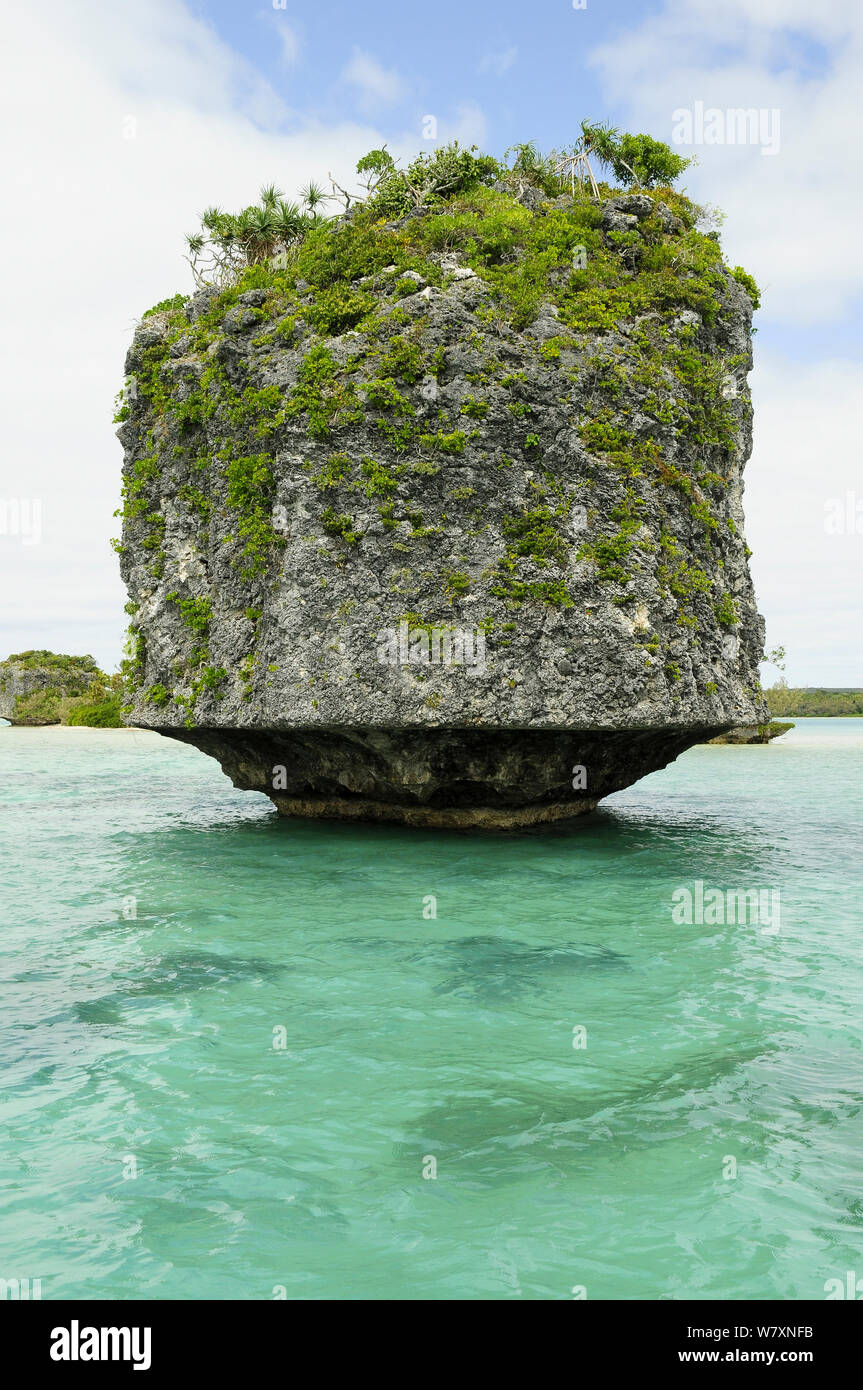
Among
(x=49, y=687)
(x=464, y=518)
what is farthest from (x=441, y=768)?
(x=49, y=687)

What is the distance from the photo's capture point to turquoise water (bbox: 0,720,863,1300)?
188 inches

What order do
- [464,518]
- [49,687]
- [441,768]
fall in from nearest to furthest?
[464,518]
[441,768]
[49,687]

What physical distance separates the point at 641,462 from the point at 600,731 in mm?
4840

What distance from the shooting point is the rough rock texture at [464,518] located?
1572 cm

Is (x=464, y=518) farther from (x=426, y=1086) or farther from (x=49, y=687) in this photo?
(x=49, y=687)

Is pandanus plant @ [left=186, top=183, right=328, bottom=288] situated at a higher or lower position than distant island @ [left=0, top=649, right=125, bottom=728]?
higher

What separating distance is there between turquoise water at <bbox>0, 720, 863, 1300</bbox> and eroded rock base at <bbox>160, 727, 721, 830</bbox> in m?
2.80

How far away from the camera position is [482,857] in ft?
53.5

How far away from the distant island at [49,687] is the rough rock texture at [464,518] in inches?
2904

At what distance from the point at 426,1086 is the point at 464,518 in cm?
1092

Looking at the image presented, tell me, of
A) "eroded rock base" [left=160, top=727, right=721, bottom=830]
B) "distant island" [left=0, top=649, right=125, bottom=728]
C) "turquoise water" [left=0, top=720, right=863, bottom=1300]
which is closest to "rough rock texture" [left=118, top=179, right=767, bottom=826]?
"eroded rock base" [left=160, top=727, right=721, bottom=830]

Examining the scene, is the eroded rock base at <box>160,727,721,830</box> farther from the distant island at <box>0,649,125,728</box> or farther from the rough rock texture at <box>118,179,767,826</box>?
the distant island at <box>0,649,125,728</box>

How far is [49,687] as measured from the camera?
88.7m
